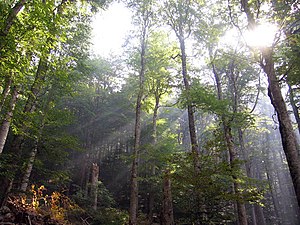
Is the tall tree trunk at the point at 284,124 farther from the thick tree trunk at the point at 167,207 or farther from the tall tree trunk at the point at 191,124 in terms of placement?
the thick tree trunk at the point at 167,207

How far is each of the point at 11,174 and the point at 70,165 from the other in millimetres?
16856

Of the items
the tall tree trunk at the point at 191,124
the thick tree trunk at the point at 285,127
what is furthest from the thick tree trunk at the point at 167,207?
the thick tree trunk at the point at 285,127

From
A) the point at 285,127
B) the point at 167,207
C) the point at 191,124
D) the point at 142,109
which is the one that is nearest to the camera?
the point at 285,127

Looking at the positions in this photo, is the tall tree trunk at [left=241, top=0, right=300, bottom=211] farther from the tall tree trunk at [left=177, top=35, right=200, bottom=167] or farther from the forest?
the tall tree trunk at [left=177, top=35, right=200, bottom=167]

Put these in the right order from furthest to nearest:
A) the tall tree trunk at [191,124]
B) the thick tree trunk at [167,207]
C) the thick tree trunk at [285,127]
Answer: the tall tree trunk at [191,124] → the thick tree trunk at [167,207] → the thick tree trunk at [285,127]

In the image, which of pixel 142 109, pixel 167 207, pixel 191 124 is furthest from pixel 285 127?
pixel 142 109

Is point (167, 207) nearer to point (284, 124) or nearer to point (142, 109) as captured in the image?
point (284, 124)

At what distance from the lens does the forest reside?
19.8 feet

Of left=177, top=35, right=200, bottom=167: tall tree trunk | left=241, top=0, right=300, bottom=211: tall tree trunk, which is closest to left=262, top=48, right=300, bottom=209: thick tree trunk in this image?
left=241, top=0, right=300, bottom=211: tall tree trunk

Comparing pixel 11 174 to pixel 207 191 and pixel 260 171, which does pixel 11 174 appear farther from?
pixel 260 171

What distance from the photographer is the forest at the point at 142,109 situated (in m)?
6.02

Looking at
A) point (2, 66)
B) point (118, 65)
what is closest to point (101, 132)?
point (118, 65)

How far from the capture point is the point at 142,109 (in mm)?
16859

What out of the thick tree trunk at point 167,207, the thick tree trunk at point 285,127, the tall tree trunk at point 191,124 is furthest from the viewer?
the tall tree trunk at point 191,124
